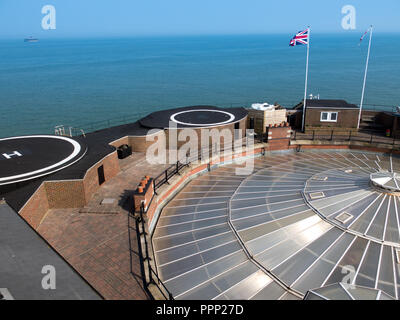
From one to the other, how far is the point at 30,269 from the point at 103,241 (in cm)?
693

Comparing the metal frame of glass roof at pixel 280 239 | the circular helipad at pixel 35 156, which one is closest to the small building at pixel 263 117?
the metal frame of glass roof at pixel 280 239

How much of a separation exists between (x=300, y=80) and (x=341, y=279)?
4428 inches

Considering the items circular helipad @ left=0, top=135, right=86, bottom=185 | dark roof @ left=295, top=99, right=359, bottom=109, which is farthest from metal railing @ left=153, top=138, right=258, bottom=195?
dark roof @ left=295, top=99, right=359, bottom=109

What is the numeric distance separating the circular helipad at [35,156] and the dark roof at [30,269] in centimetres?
859

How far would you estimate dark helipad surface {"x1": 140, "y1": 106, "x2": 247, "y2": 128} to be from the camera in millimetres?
33062

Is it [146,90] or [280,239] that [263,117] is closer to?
[280,239]

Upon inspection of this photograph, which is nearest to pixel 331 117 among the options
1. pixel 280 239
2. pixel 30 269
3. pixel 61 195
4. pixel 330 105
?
pixel 330 105

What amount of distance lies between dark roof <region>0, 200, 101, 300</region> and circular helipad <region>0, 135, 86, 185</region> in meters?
8.59

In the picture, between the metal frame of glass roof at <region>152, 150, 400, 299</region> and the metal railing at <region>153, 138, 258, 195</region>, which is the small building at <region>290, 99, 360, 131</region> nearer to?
the metal railing at <region>153, 138, 258, 195</region>

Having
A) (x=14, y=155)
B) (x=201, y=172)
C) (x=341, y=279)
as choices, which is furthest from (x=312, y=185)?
(x=14, y=155)

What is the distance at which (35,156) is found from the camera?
23.6m

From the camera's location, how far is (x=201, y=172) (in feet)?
82.4

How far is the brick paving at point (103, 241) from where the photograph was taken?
556 inches
